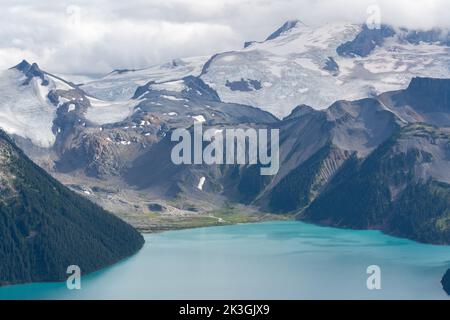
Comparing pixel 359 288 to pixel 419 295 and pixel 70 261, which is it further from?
pixel 70 261

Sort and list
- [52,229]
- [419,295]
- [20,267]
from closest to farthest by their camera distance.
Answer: [419,295]
[20,267]
[52,229]

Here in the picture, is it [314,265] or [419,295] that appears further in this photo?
[314,265]
